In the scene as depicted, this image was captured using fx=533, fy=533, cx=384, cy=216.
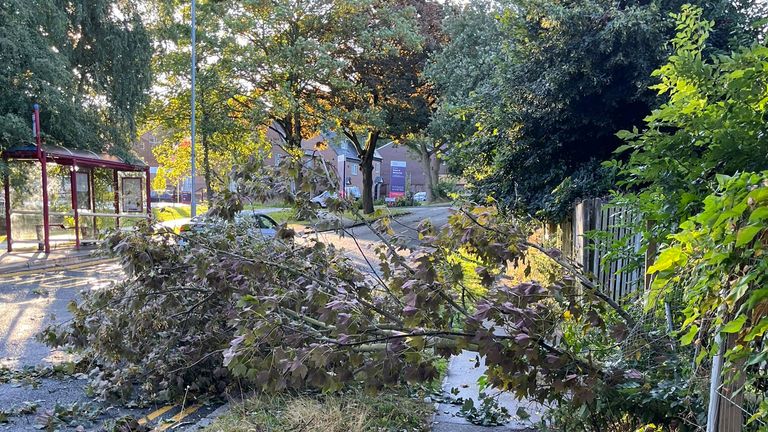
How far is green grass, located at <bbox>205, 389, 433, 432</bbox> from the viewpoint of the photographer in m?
3.75

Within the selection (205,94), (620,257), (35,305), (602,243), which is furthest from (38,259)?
(620,257)

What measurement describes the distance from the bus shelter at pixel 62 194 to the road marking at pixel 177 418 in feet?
31.5

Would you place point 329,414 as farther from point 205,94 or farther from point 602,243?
point 205,94

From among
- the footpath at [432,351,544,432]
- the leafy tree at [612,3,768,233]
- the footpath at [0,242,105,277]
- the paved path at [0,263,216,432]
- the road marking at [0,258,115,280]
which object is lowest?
the footpath at [432,351,544,432]

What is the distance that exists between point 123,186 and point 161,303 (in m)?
14.0

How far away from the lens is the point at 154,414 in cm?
448

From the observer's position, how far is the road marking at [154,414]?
14.1 ft

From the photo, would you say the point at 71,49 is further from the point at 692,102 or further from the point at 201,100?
the point at 692,102

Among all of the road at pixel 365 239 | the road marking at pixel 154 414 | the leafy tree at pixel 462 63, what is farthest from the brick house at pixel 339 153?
the leafy tree at pixel 462 63

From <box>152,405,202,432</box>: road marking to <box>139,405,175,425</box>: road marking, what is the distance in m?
0.16

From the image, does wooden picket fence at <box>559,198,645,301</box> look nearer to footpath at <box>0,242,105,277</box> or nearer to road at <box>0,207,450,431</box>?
road at <box>0,207,450,431</box>

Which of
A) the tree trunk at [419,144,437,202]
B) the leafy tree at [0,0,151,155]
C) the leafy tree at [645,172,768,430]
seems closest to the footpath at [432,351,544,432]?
the leafy tree at [645,172,768,430]

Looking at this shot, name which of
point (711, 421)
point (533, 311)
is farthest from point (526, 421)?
point (711, 421)

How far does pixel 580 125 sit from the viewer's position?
8672 mm
